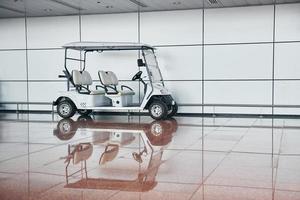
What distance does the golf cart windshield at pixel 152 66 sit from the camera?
12.5 meters

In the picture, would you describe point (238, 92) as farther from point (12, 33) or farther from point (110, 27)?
point (12, 33)

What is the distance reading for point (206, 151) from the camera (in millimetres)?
6762

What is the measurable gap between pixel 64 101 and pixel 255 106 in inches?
243

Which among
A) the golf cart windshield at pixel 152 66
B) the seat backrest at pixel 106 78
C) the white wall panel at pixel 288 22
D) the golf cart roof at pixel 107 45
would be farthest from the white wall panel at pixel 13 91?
the white wall panel at pixel 288 22

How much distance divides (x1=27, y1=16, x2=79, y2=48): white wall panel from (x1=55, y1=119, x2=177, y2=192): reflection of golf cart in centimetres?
564

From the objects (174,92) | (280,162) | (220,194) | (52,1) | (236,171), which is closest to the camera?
(220,194)

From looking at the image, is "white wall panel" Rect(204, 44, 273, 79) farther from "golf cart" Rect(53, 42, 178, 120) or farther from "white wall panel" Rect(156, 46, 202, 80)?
"golf cart" Rect(53, 42, 178, 120)

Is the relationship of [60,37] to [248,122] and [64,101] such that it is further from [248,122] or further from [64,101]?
[248,122]

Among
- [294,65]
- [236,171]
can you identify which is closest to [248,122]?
[294,65]

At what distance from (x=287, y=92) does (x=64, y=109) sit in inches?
283

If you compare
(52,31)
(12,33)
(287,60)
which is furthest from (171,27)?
(12,33)

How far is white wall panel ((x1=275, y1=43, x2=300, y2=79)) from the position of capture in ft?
41.8

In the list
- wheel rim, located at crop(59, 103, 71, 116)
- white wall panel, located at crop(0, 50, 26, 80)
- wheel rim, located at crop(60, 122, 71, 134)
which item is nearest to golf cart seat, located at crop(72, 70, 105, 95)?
wheel rim, located at crop(59, 103, 71, 116)

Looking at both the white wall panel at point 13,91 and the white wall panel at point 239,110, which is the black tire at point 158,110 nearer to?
the white wall panel at point 239,110
